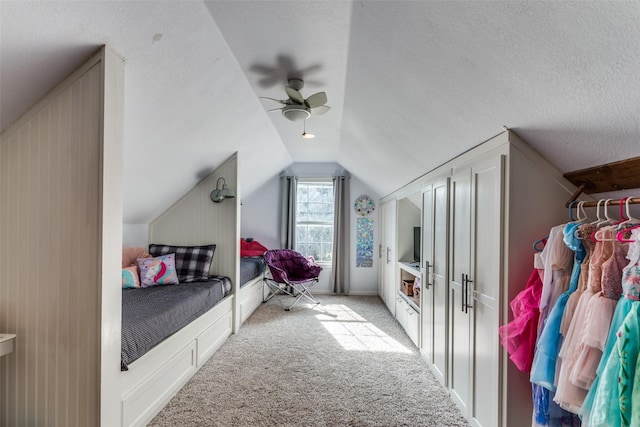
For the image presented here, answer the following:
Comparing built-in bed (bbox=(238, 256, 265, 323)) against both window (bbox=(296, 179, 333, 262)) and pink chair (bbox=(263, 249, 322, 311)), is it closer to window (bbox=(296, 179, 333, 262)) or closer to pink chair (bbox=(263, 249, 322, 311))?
pink chair (bbox=(263, 249, 322, 311))

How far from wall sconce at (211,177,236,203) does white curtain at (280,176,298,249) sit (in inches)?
84.8

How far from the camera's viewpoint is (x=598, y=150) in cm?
134

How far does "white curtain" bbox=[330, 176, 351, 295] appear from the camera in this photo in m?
Answer: 5.54

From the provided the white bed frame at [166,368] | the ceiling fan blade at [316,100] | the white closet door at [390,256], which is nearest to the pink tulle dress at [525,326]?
the ceiling fan blade at [316,100]

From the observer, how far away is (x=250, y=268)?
4.31 metres

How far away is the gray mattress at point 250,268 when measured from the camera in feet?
13.2

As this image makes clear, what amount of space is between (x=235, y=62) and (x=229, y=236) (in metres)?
2.01

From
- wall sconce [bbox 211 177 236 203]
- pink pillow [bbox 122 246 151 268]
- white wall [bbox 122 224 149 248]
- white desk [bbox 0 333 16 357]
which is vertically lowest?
white desk [bbox 0 333 16 357]

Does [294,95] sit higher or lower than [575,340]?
higher

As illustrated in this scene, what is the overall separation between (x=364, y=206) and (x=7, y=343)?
4864mm

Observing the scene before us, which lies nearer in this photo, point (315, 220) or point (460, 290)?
point (460, 290)

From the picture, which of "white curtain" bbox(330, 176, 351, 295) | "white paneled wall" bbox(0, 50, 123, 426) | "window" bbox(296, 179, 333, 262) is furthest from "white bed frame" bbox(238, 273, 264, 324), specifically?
"white paneled wall" bbox(0, 50, 123, 426)

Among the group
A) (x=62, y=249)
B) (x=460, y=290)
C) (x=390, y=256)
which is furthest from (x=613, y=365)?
(x=390, y=256)

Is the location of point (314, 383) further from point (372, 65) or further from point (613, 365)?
point (372, 65)
